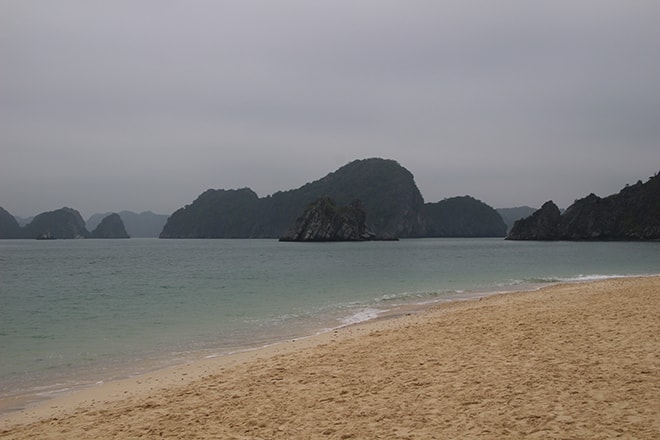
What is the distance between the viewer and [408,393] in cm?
851

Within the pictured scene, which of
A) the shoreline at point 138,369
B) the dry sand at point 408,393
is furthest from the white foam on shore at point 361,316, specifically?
the dry sand at point 408,393

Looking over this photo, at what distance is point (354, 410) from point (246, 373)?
13.3 feet

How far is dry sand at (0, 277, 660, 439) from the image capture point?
6965 mm

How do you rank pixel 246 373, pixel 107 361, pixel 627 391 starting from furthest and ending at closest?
pixel 107 361
pixel 246 373
pixel 627 391

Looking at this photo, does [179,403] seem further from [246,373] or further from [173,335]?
[173,335]

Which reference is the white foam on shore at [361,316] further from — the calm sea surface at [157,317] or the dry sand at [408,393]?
the dry sand at [408,393]

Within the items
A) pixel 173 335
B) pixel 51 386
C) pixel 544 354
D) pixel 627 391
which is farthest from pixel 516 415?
pixel 173 335

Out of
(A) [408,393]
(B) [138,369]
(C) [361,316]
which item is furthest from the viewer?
(C) [361,316]

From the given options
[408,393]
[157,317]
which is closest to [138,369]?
[408,393]

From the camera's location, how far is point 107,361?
47.6 feet

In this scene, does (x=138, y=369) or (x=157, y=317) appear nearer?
(x=138, y=369)

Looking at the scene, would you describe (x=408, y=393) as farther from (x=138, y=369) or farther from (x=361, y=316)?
(x=361, y=316)

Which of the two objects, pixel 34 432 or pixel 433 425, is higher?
pixel 433 425

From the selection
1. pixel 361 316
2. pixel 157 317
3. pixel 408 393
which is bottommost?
pixel 157 317
